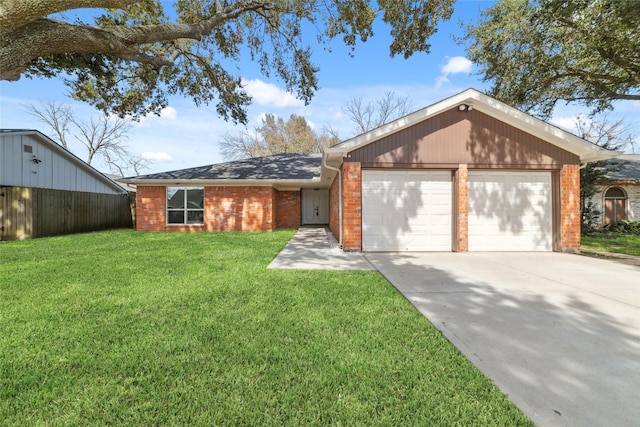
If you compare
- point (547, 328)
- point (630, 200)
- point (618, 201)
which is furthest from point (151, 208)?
point (630, 200)

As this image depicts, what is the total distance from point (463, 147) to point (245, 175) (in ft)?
30.7

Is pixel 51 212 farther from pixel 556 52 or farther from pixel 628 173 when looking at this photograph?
pixel 628 173

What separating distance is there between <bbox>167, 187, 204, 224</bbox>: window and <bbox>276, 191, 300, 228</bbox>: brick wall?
4.42 meters

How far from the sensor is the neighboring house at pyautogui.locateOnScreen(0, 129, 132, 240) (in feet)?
34.0

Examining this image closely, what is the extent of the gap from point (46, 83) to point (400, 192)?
13.3 m

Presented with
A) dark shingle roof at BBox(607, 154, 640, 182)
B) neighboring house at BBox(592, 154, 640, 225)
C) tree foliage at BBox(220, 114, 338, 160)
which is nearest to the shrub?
neighboring house at BBox(592, 154, 640, 225)

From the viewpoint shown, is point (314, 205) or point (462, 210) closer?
point (462, 210)

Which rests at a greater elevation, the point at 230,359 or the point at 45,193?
the point at 45,193

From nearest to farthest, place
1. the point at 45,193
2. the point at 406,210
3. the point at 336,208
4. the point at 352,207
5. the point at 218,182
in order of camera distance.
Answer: the point at 352,207, the point at 406,210, the point at 336,208, the point at 45,193, the point at 218,182

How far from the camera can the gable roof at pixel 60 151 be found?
11359 millimetres

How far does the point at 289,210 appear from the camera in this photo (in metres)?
16.3

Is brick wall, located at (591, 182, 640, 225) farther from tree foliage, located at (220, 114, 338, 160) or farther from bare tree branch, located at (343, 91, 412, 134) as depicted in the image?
tree foliage, located at (220, 114, 338, 160)

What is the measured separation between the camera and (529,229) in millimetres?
8156

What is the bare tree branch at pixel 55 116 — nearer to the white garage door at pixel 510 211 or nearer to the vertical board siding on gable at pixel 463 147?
the vertical board siding on gable at pixel 463 147
